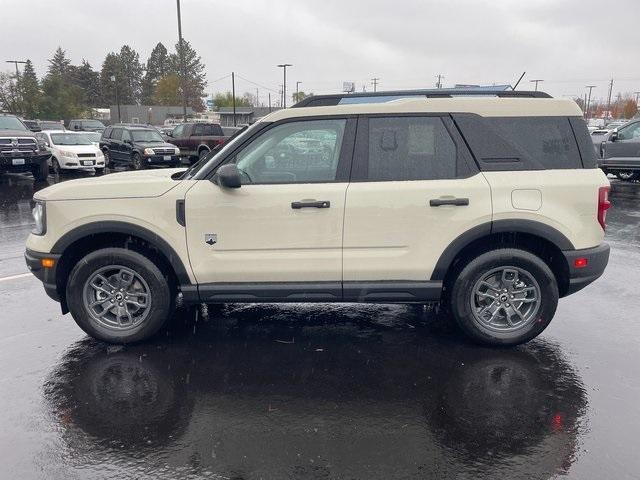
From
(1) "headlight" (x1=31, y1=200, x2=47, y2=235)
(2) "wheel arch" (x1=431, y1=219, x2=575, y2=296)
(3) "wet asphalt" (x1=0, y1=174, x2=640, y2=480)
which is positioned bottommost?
(3) "wet asphalt" (x1=0, y1=174, x2=640, y2=480)

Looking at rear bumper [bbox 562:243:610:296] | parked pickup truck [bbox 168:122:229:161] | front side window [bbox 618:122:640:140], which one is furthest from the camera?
parked pickup truck [bbox 168:122:229:161]

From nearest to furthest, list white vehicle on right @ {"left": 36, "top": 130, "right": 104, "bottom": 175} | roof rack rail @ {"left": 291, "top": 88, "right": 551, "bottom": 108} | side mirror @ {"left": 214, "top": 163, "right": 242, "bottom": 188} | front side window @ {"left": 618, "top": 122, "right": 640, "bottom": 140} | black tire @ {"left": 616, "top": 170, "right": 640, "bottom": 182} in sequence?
side mirror @ {"left": 214, "top": 163, "right": 242, "bottom": 188}, roof rack rail @ {"left": 291, "top": 88, "right": 551, "bottom": 108}, front side window @ {"left": 618, "top": 122, "right": 640, "bottom": 140}, black tire @ {"left": 616, "top": 170, "right": 640, "bottom": 182}, white vehicle on right @ {"left": 36, "top": 130, "right": 104, "bottom": 175}

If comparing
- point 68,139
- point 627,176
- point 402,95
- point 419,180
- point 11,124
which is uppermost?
point 11,124

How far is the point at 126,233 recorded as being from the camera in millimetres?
4473

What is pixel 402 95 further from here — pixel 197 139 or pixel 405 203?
pixel 197 139

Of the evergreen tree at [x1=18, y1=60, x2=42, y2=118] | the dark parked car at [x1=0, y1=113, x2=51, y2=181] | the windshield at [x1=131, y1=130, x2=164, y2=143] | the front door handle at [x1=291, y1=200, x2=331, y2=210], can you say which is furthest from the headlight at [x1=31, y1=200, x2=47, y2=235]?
the evergreen tree at [x1=18, y1=60, x2=42, y2=118]

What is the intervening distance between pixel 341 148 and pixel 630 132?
1477 centimetres

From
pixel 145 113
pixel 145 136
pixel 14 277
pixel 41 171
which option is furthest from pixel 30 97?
pixel 14 277

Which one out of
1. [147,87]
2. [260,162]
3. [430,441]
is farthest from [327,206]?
[147,87]

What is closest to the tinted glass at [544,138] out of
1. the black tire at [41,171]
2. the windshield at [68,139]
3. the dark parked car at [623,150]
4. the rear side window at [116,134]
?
the dark parked car at [623,150]

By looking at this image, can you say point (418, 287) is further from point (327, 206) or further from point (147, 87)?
point (147, 87)

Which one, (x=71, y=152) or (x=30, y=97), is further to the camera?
(x=30, y=97)

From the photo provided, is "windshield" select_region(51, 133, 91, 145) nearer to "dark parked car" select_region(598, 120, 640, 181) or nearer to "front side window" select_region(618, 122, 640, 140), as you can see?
"dark parked car" select_region(598, 120, 640, 181)

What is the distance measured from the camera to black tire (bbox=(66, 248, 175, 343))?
14.8 ft
